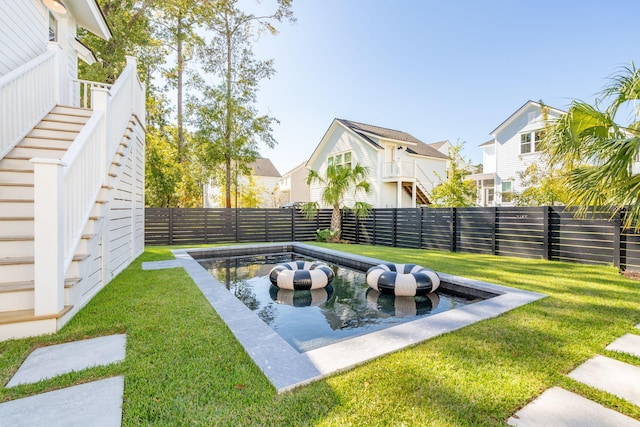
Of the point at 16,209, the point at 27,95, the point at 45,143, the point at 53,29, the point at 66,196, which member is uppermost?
the point at 53,29

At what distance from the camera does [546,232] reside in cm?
703

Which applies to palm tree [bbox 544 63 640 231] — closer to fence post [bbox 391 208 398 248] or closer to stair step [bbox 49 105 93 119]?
fence post [bbox 391 208 398 248]

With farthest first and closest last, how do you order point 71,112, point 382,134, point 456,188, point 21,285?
point 382,134
point 456,188
point 71,112
point 21,285

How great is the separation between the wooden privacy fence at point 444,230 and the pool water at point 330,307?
393 cm

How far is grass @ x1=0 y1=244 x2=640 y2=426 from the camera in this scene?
165 cm

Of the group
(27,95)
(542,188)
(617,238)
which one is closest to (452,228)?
(617,238)

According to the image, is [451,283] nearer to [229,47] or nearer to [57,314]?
[57,314]

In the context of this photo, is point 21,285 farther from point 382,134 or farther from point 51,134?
point 382,134

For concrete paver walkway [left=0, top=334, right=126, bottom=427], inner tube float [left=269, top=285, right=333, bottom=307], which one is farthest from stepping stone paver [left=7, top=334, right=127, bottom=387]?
inner tube float [left=269, top=285, right=333, bottom=307]

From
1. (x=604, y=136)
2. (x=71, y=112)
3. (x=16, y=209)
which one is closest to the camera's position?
(x=16, y=209)

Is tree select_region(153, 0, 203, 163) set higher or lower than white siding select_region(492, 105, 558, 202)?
higher

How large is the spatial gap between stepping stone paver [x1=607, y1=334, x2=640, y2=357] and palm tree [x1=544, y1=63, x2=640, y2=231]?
2.27m

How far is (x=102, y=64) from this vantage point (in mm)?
11133

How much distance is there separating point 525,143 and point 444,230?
963 centimetres
